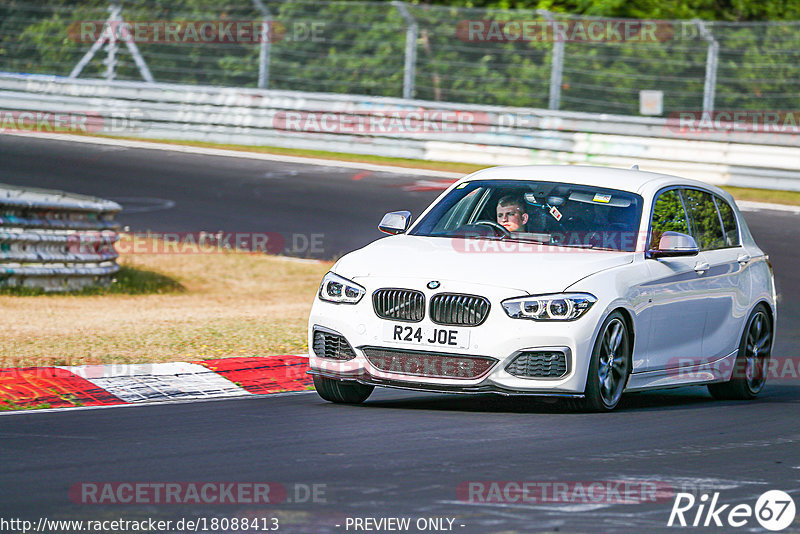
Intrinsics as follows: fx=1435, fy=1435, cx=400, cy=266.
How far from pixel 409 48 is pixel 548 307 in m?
18.7

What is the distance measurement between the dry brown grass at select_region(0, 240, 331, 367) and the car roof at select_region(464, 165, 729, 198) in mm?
2407

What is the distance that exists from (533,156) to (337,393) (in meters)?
16.5

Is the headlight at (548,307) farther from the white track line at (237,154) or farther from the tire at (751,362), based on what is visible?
the white track line at (237,154)

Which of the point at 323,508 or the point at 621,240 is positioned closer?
the point at 323,508

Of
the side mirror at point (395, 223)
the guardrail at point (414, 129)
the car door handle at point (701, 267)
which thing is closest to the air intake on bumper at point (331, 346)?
the side mirror at point (395, 223)

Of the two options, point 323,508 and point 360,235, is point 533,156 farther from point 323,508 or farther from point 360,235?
point 323,508

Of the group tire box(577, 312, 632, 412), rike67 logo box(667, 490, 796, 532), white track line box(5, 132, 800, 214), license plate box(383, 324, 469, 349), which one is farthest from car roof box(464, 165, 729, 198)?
white track line box(5, 132, 800, 214)

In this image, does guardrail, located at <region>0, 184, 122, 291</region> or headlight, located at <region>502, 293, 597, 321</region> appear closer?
headlight, located at <region>502, 293, 597, 321</region>

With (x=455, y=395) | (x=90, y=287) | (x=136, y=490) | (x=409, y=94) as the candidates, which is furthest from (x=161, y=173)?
(x=136, y=490)

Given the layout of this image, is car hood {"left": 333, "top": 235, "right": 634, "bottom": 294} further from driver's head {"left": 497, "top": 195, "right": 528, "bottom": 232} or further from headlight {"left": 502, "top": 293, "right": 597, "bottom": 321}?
driver's head {"left": 497, "top": 195, "right": 528, "bottom": 232}

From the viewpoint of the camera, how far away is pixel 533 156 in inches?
988

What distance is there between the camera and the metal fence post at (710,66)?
79.4 ft

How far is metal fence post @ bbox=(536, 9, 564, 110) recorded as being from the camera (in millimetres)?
25484

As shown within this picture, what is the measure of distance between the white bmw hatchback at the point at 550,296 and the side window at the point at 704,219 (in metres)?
0.02
